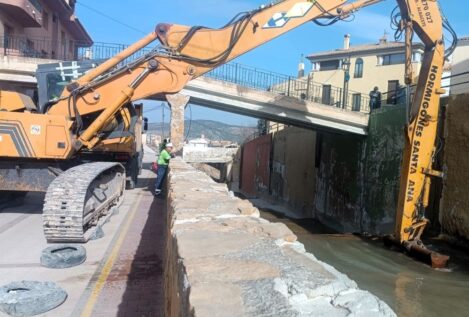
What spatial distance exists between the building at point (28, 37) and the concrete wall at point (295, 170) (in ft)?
40.3

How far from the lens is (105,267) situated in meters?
6.06

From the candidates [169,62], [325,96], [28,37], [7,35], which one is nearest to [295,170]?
[325,96]

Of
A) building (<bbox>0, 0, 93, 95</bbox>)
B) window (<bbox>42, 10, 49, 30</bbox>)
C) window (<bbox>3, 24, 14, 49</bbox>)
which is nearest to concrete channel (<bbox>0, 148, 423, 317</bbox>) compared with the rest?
building (<bbox>0, 0, 93, 95</bbox>)

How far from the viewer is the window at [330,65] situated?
54922 millimetres

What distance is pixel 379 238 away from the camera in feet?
38.1

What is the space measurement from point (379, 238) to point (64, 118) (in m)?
7.81

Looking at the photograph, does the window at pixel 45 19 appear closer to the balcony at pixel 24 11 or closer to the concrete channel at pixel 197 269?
the balcony at pixel 24 11

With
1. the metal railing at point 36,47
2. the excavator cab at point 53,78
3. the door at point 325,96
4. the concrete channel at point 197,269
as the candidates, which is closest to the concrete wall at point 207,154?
the door at point 325,96

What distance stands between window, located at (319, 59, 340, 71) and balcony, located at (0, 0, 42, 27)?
38.2m

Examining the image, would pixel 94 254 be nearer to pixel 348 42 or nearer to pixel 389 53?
pixel 389 53

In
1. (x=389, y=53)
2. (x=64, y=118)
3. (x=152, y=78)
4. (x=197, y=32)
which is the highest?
(x=389, y=53)

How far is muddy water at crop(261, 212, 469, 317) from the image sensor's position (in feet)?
20.9

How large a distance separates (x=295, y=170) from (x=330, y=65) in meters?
35.4

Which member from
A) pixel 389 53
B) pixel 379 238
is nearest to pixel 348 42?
pixel 389 53
